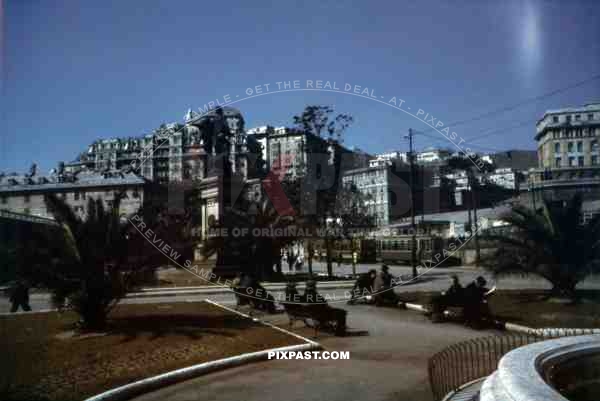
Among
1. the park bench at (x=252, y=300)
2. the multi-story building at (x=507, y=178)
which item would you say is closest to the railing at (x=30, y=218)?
the park bench at (x=252, y=300)

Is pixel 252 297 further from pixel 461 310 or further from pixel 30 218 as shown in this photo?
pixel 30 218

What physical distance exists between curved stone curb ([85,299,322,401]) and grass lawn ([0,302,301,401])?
9.1 inches

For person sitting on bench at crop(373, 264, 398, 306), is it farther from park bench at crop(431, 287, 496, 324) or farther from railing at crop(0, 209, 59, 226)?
railing at crop(0, 209, 59, 226)

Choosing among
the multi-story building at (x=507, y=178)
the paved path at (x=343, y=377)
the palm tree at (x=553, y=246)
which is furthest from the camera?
the multi-story building at (x=507, y=178)

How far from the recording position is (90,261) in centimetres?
884

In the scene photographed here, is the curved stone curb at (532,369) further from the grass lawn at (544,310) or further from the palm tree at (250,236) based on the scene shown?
the palm tree at (250,236)

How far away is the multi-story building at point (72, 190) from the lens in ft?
32.2

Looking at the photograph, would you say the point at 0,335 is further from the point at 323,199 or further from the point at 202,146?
the point at 323,199

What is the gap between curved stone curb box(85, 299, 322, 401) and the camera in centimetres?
613

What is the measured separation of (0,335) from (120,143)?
20.5 ft

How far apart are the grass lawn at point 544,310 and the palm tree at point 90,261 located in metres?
6.90

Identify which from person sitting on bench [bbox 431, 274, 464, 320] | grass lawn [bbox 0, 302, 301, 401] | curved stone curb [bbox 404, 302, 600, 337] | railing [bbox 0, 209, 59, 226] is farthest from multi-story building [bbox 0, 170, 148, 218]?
curved stone curb [bbox 404, 302, 600, 337]

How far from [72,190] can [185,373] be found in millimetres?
6484

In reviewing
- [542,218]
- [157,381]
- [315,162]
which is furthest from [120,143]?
[542,218]
